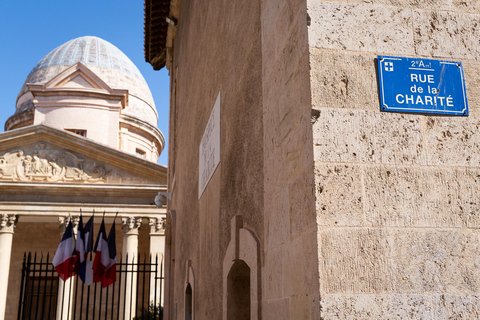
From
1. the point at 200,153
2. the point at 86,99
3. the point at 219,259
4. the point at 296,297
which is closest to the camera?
the point at 296,297

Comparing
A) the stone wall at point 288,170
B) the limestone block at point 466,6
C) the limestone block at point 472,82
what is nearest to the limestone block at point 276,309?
the stone wall at point 288,170

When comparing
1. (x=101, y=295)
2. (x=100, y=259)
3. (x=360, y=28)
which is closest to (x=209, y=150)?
(x=360, y=28)

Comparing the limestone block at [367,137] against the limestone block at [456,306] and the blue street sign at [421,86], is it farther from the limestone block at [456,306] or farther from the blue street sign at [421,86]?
the limestone block at [456,306]

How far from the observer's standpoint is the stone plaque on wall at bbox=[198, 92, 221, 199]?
530cm

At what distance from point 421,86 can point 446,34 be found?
0.40 metres

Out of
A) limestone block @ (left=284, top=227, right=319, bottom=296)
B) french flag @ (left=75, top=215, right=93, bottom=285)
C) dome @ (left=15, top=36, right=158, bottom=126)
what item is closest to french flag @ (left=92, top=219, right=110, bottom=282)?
french flag @ (left=75, top=215, right=93, bottom=285)

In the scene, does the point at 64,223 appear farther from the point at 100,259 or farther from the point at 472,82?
the point at 472,82

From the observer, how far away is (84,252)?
46.9 ft

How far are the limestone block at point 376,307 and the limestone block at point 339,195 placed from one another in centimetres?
32

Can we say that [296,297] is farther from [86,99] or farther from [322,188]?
[86,99]

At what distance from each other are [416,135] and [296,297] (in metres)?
0.95

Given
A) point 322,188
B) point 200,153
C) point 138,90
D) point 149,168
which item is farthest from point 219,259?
point 138,90

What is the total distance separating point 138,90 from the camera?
36844mm

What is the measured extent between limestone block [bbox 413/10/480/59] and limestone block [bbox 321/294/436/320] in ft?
3.97
